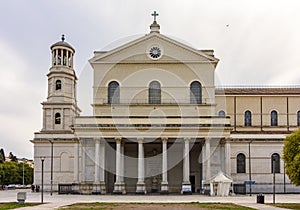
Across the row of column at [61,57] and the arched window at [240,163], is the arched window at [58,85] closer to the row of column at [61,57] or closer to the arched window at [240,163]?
the row of column at [61,57]

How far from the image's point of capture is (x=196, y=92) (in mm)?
63281

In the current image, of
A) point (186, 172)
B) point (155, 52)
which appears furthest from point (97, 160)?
point (155, 52)

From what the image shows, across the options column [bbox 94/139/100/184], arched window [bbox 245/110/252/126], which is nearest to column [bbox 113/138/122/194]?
column [bbox 94/139/100/184]

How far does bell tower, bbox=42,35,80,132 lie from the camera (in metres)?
72.4

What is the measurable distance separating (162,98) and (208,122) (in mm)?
7404

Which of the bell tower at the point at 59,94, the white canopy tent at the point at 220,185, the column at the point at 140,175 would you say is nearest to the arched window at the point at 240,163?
the white canopy tent at the point at 220,185

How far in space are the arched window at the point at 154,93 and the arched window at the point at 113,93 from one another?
386cm

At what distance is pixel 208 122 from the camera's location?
191ft

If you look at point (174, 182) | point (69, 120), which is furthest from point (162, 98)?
point (69, 120)

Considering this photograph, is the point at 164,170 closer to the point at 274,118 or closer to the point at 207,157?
the point at 207,157

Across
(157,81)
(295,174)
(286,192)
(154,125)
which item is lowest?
(286,192)

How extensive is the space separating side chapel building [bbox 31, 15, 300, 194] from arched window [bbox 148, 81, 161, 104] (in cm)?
12

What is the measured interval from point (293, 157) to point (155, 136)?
22903 mm

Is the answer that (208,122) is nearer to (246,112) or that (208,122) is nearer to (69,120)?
(246,112)
